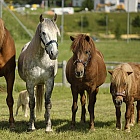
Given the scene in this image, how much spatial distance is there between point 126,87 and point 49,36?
1769mm

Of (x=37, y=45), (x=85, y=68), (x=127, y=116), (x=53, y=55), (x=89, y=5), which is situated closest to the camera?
(x=53, y=55)

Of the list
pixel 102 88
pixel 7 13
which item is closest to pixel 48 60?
pixel 102 88

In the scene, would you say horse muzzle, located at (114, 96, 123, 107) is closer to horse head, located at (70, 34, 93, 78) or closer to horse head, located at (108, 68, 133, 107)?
horse head, located at (108, 68, 133, 107)

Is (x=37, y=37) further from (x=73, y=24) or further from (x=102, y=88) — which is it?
(x=73, y=24)

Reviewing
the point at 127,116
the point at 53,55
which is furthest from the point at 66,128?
the point at 53,55

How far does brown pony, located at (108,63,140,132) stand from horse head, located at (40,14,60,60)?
1354mm

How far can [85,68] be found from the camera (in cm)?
890

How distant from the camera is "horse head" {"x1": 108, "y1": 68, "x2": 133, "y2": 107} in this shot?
28.2 feet

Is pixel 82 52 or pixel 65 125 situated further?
pixel 65 125

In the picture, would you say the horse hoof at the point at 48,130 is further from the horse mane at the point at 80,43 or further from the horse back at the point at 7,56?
the horse mane at the point at 80,43

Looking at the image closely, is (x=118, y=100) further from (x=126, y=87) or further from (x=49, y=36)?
(x=49, y=36)

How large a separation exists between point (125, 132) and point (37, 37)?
95.3 inches

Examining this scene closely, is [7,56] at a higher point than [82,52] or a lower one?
lower

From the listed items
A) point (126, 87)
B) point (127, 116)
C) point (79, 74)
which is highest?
point (79, 74)
